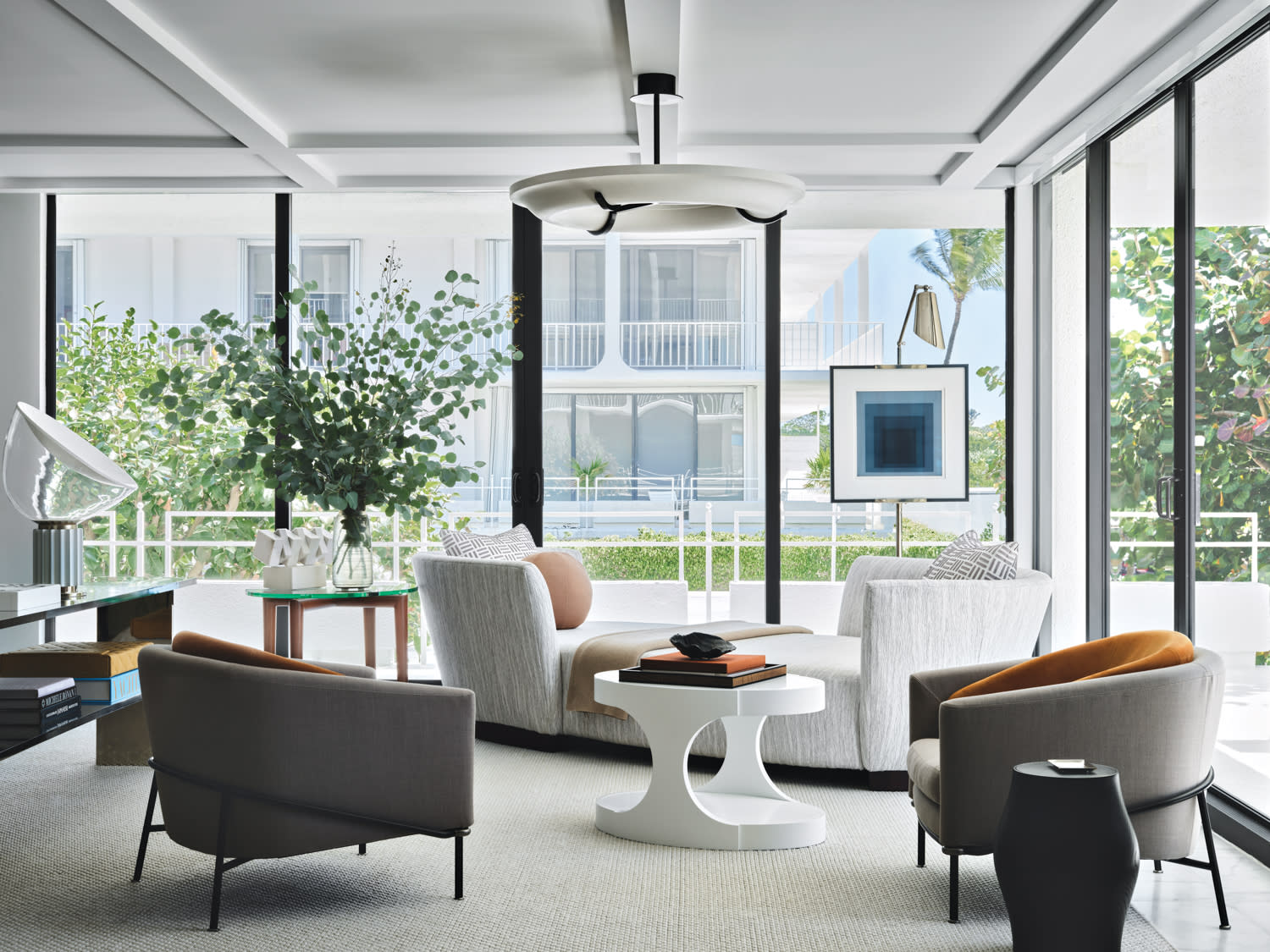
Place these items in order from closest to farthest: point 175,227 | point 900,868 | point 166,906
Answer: point 166,906
point 900,868
point 175,227

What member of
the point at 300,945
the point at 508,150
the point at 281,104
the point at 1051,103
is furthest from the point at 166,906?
the point at 1051,103

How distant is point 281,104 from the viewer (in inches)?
188

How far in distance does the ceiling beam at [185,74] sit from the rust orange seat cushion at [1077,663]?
10.4ft

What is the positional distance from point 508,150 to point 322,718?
10.4 ft

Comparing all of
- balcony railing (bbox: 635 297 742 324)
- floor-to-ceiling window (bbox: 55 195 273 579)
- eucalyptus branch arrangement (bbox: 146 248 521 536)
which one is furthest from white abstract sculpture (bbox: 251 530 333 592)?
balcony railing (bbox: 635 297 742 324)

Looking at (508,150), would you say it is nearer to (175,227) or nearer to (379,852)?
(175,227)

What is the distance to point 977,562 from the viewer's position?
4508mm

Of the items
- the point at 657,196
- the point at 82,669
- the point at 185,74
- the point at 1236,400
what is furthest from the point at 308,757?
the point at 1236,400

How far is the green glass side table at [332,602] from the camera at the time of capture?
5.09 metres

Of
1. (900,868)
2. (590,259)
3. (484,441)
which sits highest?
(590,259)

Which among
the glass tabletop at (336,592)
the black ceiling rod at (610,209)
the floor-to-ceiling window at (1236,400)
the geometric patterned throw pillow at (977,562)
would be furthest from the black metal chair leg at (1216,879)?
the glass tabletop at (336,592)

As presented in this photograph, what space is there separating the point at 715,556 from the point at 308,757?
3687mm

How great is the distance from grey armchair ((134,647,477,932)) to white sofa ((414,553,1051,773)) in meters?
1.64

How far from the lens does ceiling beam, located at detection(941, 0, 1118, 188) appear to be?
3789 millimetres
